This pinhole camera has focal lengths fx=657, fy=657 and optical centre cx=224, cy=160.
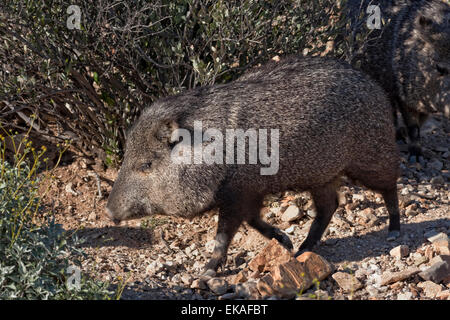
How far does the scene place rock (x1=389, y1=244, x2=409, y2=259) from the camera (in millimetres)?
4664

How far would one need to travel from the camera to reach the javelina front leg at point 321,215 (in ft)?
16.3

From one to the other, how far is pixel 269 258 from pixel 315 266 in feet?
1.07

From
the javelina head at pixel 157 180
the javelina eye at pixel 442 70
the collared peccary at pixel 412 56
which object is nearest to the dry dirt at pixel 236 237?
the javelina head at pixel 157 180

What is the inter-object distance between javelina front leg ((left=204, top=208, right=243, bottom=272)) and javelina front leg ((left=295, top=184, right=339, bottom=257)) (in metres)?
0.71

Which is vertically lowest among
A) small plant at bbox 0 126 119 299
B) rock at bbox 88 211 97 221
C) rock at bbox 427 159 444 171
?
rock at bbox 88 211 97 221

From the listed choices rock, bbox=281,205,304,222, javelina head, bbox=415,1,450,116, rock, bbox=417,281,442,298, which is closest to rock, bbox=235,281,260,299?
rock, bbox=417,281,442,298

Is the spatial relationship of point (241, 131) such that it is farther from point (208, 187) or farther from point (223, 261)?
point (223, 261)

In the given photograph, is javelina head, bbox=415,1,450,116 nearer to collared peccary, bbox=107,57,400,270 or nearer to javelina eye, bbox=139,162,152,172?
collared peccary, bbox=107,57,400,270

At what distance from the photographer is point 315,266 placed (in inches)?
171

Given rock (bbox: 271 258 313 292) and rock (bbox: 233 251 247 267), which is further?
rock (bbox: 233 251 247 267)

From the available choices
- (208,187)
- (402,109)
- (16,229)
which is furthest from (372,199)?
(16,229)

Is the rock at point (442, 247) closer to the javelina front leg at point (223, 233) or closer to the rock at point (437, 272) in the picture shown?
the rock at point (437, 272)

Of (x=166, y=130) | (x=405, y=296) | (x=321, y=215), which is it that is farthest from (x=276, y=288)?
(x=166, y=130)

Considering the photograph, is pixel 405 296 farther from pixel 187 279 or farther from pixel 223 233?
pixel 187 279
